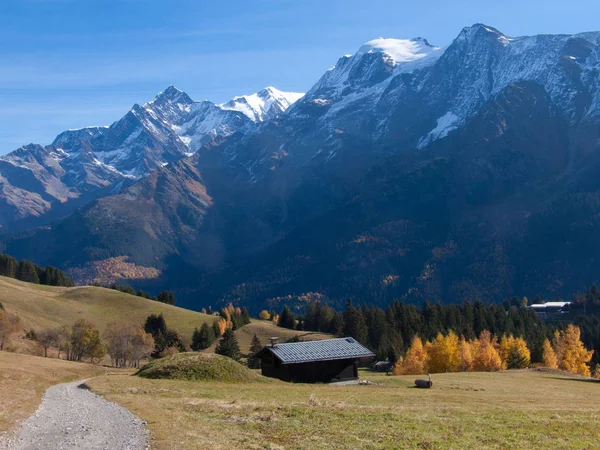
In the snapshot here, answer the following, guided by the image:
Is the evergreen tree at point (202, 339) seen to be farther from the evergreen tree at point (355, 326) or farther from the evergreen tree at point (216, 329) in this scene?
the evergreen tree at point (355, 326)

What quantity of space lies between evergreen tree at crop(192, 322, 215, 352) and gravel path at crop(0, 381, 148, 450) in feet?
390

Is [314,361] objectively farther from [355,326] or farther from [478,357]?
[355,326]

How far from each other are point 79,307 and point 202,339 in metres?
34.4

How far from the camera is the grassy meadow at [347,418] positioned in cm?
2852

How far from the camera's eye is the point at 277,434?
1174 inches

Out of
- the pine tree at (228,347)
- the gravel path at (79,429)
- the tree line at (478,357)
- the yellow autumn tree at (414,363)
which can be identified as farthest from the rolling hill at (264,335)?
the gravel path at (79,429)

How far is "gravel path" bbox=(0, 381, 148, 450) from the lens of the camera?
26.4 m

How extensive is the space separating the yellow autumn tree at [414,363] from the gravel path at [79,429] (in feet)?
285

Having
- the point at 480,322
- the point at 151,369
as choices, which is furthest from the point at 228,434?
the point at 480,322

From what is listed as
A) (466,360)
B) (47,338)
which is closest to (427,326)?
(466,360)

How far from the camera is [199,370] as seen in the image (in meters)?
62.9

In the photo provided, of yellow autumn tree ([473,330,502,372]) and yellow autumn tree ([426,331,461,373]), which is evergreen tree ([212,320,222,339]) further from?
yellow autumn tree ([473,330,502,372])

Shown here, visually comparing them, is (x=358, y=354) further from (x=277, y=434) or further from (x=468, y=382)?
(x=277, y=434)

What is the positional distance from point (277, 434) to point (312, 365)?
5284cm
